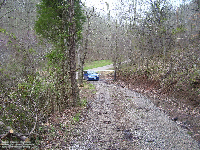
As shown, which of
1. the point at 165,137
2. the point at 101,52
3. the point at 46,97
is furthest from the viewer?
the point at 101,52

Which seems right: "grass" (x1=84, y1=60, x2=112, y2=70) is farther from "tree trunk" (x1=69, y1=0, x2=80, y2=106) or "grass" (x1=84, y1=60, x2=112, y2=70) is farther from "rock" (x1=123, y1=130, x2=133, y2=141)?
"rock" (x1=123, y1=130, x2=133, y2=141)

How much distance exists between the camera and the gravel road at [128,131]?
235 inches

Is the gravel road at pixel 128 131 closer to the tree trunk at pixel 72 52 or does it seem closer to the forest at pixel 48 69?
the tree trunk at pixel 72 52

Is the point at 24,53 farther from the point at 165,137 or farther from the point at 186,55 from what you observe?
the point at 186,55

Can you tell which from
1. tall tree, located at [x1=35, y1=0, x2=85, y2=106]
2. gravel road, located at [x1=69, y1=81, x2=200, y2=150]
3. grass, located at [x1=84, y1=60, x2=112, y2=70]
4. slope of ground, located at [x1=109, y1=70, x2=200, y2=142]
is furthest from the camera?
grass, located at [x1=84, y1=60, x2=112, y2=70]

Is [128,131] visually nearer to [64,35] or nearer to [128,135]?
[128,135]

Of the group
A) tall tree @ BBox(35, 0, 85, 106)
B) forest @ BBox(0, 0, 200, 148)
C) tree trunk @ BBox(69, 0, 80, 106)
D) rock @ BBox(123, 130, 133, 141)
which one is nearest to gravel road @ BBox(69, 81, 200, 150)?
rock @ BBox(123, 130, 133, 141)

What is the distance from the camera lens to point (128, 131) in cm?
709

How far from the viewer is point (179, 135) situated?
269 inches

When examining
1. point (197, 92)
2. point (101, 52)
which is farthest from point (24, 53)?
point (101, 52)

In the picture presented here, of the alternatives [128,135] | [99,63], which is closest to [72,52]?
[128,135]

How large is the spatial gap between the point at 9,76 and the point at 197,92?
10.5 meters

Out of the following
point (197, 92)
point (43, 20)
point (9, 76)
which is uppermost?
point (43, 20)

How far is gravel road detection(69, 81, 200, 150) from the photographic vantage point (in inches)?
235
